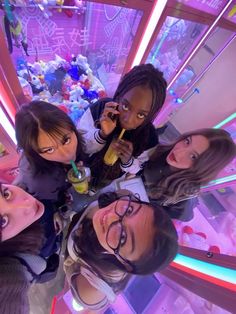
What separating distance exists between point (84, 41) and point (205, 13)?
31.1 inches

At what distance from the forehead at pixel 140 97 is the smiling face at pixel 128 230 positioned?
463mm

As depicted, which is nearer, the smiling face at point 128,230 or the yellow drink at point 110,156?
the smiling face at point 128,230

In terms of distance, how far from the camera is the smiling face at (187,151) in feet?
3.79

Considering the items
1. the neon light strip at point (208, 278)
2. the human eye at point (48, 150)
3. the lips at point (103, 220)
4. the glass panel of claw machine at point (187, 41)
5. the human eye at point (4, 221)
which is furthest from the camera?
the glass panel of claw machine at point (187, 41)

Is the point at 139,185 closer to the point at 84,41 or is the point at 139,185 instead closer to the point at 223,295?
the point at 223,295

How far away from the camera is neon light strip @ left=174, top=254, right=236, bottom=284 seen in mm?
715

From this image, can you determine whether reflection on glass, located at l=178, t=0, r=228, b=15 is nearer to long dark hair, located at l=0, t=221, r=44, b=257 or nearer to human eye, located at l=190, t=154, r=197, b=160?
human eye, located at l=190, t=154, r=197, b=160

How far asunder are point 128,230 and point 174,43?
5.07ft

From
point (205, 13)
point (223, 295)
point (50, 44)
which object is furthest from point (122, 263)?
point (205, 13)

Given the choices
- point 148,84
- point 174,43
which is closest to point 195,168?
point 148,84

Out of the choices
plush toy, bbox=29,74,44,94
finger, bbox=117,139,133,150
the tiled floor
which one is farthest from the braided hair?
the tiled floor

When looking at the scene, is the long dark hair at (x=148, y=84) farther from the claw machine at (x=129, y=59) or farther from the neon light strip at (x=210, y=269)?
the neon light strip at (x=210, y=269)

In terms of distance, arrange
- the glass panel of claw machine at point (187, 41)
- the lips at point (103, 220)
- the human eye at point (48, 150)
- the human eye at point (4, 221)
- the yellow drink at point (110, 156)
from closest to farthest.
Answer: the human eye at point (4, 221)
the lips at point (103, 220)
the human eye at point (48, 150)
the yellow drink at point (110, 156)
the glass panel of claw machine at point (187, 41)

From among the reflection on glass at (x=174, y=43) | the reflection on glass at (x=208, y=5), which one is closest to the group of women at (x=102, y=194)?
the reflection on glass at (x=208, y=5)
